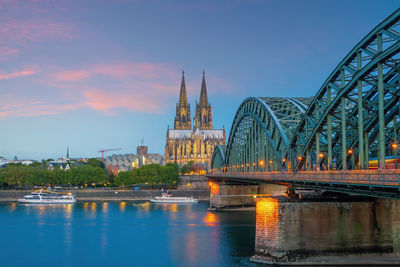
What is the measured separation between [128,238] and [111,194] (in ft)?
224

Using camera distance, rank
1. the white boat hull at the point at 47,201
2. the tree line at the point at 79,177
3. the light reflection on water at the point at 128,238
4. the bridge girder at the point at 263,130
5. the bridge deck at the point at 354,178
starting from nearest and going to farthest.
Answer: the bridge deck at the point at 354,178
the light reflection on water at the point at 128,238
the bridge girder at the point at 263,130
the white boat hull at the point at 47,201
the tree line at the point at 79,177

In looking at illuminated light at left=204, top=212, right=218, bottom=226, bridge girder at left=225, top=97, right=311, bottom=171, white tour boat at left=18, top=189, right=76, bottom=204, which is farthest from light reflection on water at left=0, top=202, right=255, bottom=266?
white tour boat at left=18, top=189, right=76, bottom=204

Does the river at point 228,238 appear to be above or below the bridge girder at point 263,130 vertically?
below

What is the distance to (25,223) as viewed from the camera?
238 ft

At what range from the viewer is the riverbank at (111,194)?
123 metres

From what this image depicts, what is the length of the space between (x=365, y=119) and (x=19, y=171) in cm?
12320

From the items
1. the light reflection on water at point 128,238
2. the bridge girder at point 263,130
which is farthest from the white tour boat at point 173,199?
the light reflection on water at point 128,238

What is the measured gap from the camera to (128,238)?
194 ft

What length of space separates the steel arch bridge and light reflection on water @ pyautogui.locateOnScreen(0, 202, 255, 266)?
11.2 metres

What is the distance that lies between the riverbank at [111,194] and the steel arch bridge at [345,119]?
4414 centimetres

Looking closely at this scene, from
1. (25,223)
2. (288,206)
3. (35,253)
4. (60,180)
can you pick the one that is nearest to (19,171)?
(60,180)

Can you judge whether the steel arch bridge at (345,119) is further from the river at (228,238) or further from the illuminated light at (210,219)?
the illuminated light at (210,219)

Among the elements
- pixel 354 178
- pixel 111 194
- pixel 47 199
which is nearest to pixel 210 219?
pixel 354 178

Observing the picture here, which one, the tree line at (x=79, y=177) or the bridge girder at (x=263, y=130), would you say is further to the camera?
the tree line at (x=79, y=177)
